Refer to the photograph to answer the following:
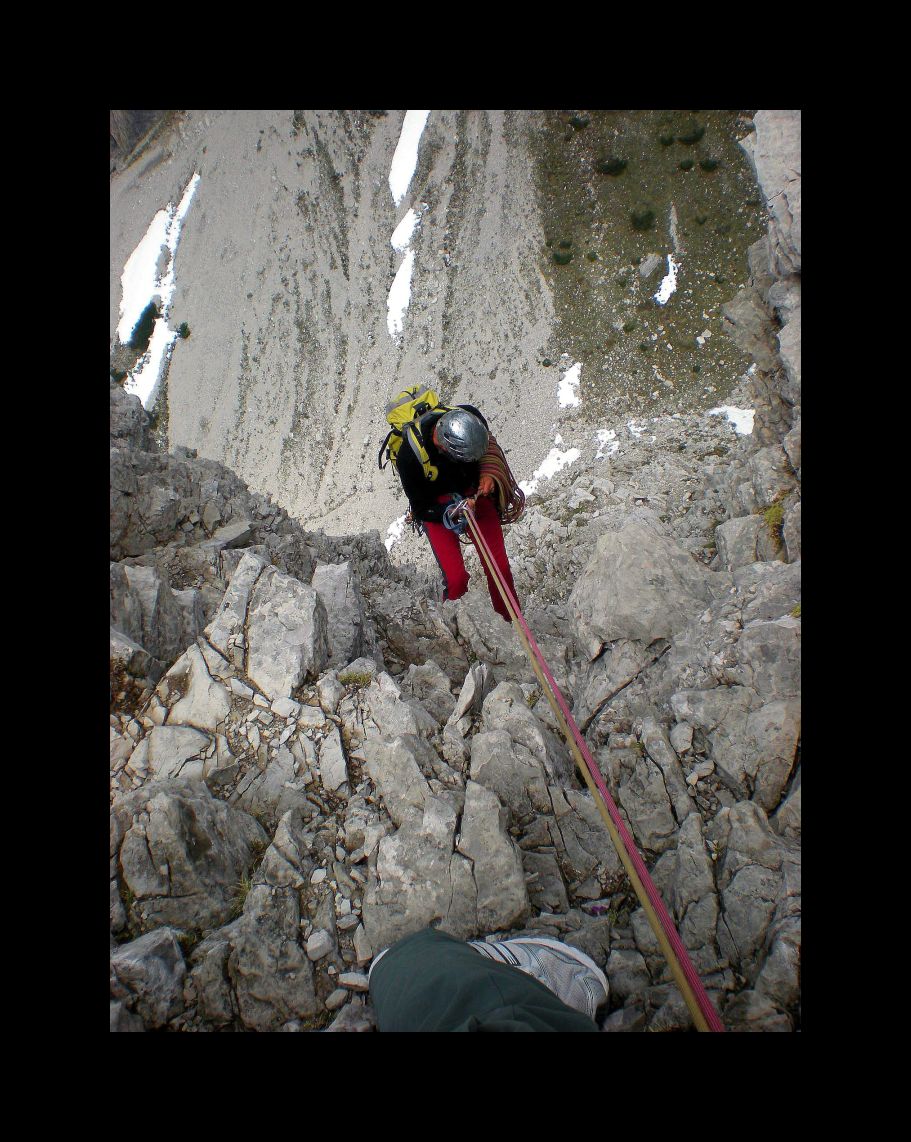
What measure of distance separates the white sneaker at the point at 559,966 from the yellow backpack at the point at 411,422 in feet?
16.4

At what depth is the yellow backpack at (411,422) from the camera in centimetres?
653

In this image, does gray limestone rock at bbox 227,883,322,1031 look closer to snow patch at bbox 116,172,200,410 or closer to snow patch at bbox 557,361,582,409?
snow patch at bbox 557,361,582,409

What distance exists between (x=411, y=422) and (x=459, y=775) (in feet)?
14.0

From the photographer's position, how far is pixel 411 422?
658 cm

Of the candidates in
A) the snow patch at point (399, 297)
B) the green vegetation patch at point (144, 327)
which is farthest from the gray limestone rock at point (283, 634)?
the green vegetation patch at point (144, 327)

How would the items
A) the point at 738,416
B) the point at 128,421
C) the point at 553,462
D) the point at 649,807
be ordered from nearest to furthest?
the point at 649,807 < the point at 128,421 < the point at 738,416 < the point at 553,462

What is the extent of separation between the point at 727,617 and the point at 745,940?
8.96 feet

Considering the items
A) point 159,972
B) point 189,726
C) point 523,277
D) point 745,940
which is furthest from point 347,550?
point 523,277

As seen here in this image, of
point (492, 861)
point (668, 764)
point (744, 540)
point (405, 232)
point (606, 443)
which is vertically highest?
point (405, 232)

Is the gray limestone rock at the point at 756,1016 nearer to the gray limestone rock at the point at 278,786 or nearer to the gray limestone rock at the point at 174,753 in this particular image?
the gray limestone rock at the point at 278,786

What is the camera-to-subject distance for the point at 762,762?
3893 millimetres

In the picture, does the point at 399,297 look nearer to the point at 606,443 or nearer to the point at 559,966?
the point at 606,443

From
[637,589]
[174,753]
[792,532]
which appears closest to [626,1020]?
[174,753]

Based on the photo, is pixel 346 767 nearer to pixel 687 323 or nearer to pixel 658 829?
pixel 658 829
